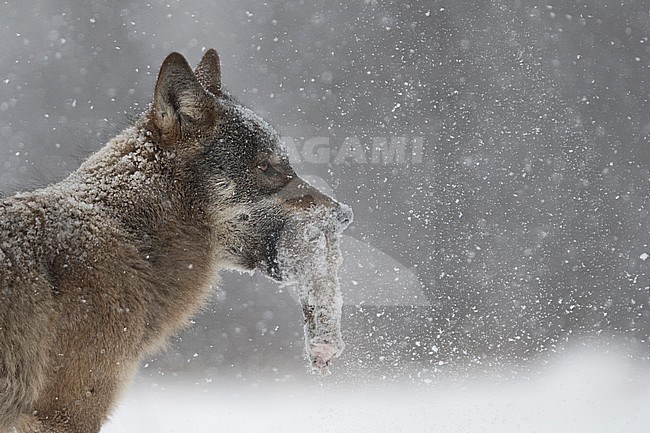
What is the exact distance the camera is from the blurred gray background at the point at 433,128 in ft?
26.3

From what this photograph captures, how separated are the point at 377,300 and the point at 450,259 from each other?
1060 mm

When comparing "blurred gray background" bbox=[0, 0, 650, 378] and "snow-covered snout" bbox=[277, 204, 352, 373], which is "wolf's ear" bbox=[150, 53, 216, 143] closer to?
"snow-covered snout" bbox=[277, 204, 352, 373]

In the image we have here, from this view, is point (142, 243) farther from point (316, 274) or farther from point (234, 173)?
point (316, 274)

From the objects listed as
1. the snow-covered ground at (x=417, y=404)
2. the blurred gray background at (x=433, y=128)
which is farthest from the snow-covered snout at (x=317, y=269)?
the blurred gray background at (x=433, y=128)

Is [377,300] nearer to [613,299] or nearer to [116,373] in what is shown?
[613,299]

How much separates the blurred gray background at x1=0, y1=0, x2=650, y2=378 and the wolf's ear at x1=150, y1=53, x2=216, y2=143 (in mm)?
5257

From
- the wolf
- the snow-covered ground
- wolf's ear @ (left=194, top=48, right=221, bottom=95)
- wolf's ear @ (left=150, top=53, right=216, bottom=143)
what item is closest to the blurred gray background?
the snow-covered ground

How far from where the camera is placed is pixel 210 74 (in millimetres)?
2984

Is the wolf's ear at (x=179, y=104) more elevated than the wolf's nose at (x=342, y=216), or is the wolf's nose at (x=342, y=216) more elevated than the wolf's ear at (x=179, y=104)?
the wolf's ear at (x=179, y=104)

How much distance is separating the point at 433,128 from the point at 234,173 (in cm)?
563

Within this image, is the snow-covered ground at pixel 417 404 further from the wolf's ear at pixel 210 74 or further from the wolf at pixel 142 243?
the wolf's ear at pixel 210 74

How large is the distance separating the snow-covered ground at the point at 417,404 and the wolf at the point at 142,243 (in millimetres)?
3488

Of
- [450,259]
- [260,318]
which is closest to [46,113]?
[260,318]

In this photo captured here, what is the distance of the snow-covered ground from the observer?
5.98m
